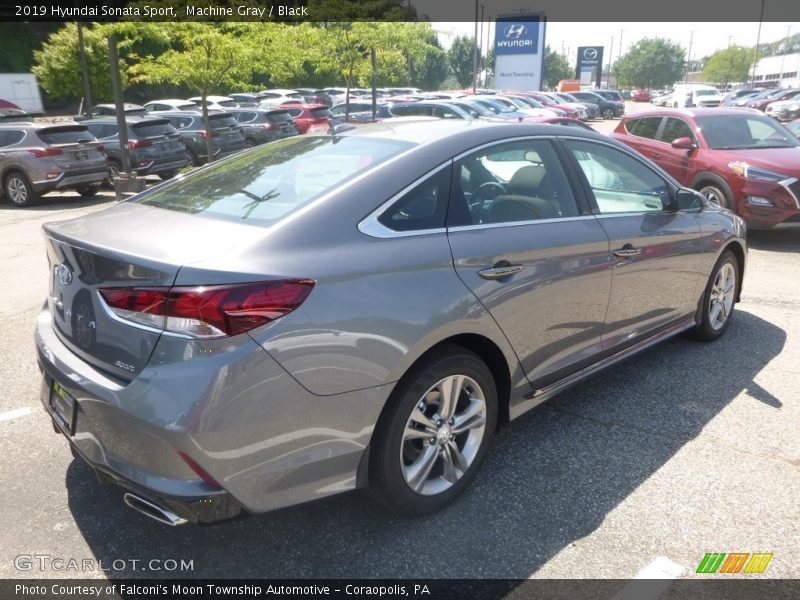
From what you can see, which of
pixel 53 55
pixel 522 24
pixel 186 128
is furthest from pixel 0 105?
pixel 522 24

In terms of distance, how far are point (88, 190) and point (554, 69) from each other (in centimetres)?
10593

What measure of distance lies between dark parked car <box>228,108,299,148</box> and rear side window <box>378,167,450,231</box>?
53.2ft

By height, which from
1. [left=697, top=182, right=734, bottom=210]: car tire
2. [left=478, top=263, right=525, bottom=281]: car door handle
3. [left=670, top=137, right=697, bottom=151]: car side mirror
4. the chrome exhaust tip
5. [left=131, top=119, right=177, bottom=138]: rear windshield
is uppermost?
[left=670, top=137, right=697, bottom=151]: car side mirror

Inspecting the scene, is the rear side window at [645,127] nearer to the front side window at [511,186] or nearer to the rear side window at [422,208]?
the front side window at [511,186]

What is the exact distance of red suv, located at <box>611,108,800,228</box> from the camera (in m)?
7.96

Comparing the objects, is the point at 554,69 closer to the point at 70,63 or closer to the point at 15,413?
the point at 70,63

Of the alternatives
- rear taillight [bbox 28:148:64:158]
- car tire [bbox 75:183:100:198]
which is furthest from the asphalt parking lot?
car tire [bbox 75:183:100:198]

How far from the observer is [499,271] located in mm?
2902

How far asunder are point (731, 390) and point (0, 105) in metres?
32.1

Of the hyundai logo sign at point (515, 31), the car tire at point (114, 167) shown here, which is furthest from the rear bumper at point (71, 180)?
the hyundai logo sign at point (515, 31)

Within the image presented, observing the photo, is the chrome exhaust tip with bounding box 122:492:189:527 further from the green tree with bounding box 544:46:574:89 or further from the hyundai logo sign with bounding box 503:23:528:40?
the green tree with bounding box 544:46:574:89

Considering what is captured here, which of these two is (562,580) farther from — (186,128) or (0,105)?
(0,105)

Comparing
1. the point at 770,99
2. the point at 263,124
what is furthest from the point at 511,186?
the point at 770,99

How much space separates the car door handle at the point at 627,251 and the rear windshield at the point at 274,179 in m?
1.38
